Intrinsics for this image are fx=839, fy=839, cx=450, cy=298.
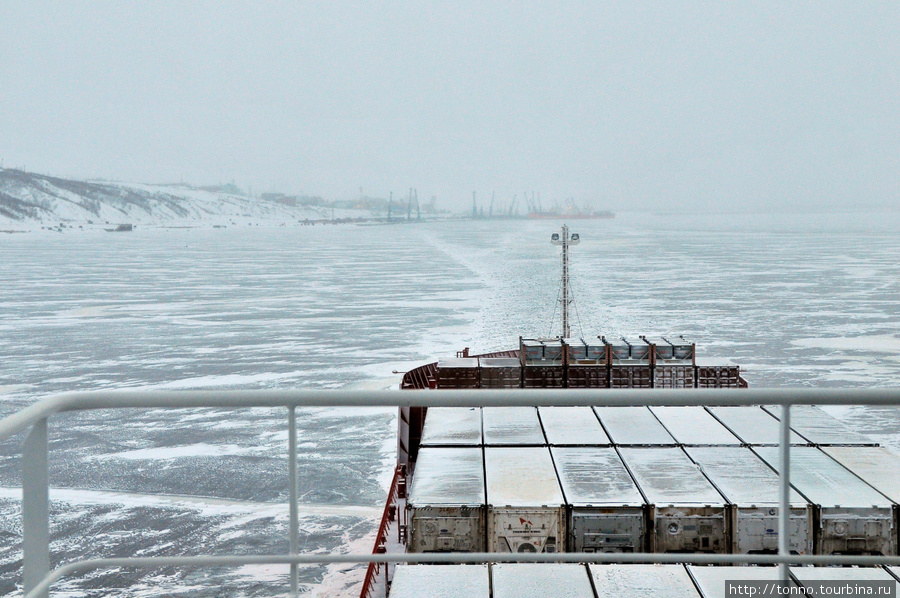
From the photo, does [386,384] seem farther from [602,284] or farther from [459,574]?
[602,284]

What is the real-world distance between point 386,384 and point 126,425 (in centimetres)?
815

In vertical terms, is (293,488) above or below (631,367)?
above

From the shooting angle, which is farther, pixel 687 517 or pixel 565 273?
pixel 565 273

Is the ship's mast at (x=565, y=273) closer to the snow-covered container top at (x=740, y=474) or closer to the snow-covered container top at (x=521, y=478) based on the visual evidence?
the snow-covered container top at (x=740, y=474)

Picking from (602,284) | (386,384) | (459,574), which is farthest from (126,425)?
(602,284)

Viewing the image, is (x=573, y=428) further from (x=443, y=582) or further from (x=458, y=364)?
(x=458, y=364)

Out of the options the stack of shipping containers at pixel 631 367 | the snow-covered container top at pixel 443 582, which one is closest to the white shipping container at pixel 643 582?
the snow-covered container top at pixel 443 582

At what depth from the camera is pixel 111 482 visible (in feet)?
62.5

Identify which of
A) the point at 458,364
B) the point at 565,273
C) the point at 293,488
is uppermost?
the point at 293,488

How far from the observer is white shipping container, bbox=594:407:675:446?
1294 cm

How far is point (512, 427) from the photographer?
45.2 ft

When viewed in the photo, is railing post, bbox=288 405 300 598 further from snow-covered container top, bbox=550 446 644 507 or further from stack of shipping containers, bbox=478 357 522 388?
stack of shipping containers, bbox=478 357 522 388

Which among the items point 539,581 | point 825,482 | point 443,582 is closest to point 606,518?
point 539,581

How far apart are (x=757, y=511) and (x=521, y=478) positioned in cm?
294
